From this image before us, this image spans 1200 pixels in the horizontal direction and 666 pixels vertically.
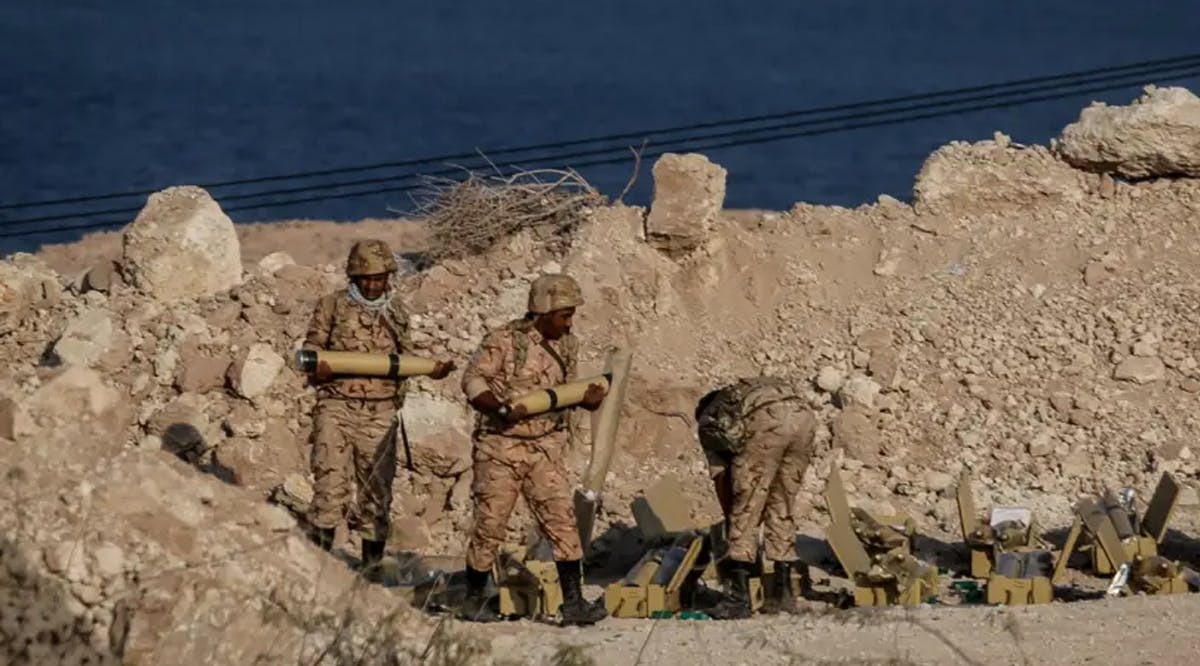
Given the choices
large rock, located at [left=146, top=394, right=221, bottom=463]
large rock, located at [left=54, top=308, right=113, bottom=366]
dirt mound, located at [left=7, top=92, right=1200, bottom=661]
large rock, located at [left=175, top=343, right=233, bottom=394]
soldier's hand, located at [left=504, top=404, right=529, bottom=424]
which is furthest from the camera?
large rock, located at [left=54, top=308, right=113, bottom=366]

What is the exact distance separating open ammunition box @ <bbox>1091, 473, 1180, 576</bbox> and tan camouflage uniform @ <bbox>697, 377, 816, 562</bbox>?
1810 mm

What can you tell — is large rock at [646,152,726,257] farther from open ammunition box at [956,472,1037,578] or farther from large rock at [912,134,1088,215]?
open ammunition box at [956,472,1037,578]

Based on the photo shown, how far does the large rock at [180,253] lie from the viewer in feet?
55.1

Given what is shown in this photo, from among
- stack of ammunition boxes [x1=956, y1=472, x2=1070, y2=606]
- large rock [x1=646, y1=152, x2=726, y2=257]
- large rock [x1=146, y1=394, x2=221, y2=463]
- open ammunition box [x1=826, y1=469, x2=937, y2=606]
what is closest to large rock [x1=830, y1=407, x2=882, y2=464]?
stack of ammunition boxes [x1=956, y1=472, x2=1070, y2=606]

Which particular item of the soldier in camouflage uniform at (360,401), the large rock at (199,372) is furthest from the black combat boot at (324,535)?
the large rock at (199,372)

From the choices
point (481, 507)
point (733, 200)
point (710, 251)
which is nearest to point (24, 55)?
point (733, 200)

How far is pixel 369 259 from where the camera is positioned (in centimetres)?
1270

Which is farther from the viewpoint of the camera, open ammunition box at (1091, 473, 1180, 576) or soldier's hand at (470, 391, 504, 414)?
open ammunition box at (1091, 473, 1180, 576)

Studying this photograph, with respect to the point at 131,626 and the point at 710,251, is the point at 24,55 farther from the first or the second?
the point at 131,626

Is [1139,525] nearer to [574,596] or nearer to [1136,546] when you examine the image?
[1136,546]

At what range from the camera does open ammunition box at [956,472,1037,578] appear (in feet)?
46.1

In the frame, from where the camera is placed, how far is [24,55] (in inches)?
2891

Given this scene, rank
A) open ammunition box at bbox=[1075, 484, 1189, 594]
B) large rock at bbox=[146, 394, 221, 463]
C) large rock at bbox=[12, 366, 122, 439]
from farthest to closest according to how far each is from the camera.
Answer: large rock at bbox=[146, 394, 221, 463] → open ammunition box at bbox=[1075, 484, 1189, 594] → large rock at bbox=[12, 366, 122, 439]

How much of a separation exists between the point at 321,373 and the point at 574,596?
57.8 inches
